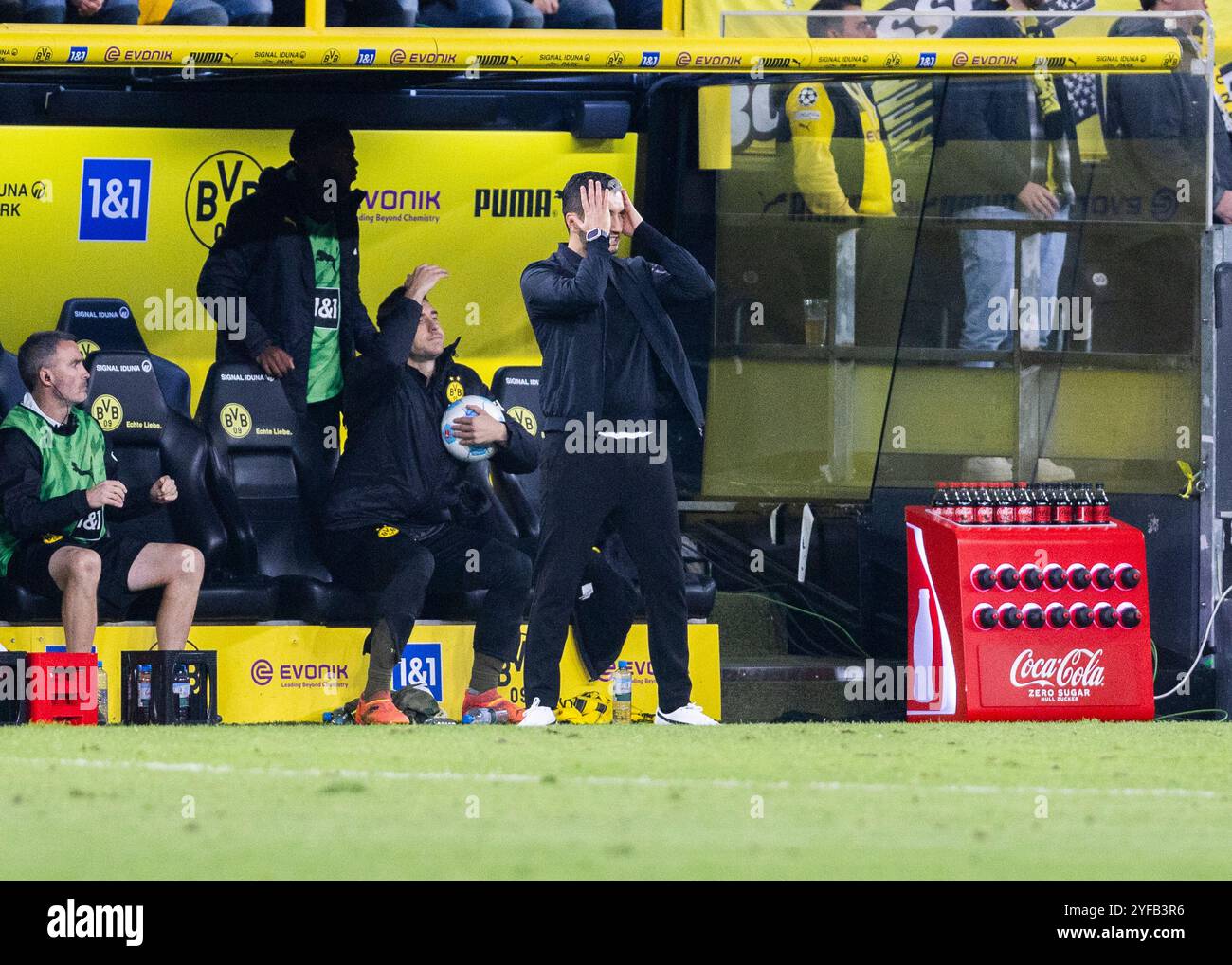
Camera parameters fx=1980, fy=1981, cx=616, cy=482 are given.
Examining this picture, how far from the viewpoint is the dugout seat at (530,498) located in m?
8.45

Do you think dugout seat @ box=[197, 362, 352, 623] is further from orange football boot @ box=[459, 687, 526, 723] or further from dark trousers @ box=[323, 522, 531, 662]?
orange football boot @ box=[459, 687, 526, 723]

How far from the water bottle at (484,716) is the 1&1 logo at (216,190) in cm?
248

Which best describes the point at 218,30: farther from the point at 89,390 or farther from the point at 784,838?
the point at 784,838

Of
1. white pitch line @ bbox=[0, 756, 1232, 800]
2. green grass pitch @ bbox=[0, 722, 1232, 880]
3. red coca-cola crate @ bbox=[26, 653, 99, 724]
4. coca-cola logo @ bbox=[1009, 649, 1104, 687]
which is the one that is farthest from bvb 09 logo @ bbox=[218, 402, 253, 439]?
coca-cola logo @ bbox=[1009, 649, 1104, 687]

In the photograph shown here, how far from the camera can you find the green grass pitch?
183 inches

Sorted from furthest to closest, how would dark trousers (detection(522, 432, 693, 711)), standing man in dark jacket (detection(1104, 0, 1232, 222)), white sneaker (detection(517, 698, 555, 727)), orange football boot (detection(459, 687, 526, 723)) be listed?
standing man in dark jacket (detection(1104, 0, 1232, 222)), orange football boot (detection(459, 687, 526, 723)), dark trousers (detection(522, 432, 693, 711)), white sneaker (detection(517, 698, 555, 727))

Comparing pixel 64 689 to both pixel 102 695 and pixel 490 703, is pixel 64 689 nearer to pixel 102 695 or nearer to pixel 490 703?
pixel 102 695

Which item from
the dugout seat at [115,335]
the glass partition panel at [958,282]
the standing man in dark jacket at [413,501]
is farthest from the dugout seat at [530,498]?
the dugout seat at [115,335]

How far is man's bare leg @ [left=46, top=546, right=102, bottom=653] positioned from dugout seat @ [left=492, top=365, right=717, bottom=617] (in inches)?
71.5

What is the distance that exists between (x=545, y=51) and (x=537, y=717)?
103 inches

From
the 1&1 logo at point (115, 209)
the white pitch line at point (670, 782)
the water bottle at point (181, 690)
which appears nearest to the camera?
the white pitch line at point (670, 782)

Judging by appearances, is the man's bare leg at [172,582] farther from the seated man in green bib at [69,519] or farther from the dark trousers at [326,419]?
the dark trousers at [326,419]

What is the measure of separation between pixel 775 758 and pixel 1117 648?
215cm

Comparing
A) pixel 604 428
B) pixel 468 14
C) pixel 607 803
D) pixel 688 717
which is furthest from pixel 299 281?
pixel 607 803
